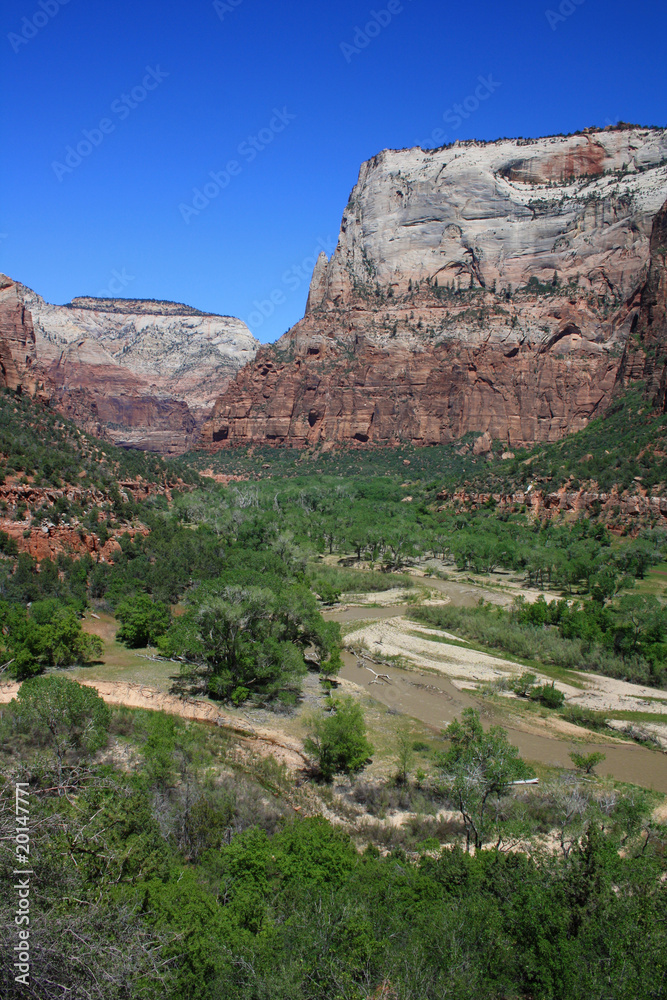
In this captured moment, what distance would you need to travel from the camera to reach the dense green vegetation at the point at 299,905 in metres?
6.03

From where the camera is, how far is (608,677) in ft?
96.4

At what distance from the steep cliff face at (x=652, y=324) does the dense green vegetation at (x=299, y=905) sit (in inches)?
3011

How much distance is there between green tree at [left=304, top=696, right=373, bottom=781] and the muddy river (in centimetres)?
514

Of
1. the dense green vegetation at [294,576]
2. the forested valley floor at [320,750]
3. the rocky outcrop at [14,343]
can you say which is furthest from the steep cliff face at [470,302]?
the rocky outcrop at [14,343]

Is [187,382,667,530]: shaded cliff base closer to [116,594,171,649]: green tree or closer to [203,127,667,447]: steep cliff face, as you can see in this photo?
[203,127,667,447]: steep cliff face

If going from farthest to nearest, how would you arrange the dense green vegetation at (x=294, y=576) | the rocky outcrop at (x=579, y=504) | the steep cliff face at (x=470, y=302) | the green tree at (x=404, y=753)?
the steep cliff face at (x=470, y=302)
the rocky outcrop at (x=579, y=504)
the dense green vegetation at (x=294, y=576)
the green tree at (x=404, y=753)

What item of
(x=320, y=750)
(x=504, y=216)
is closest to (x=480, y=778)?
(x=320, y=750)

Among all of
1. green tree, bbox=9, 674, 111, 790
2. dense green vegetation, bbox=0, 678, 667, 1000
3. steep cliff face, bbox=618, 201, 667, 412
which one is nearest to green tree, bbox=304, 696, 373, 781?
dense green vegetation, bbox=0, 678, 667, 1000

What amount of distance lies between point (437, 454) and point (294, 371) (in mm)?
35823

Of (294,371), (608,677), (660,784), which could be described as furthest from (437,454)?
(660,784)

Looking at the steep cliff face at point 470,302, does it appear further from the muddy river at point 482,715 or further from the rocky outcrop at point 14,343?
the muddy river at point 482,715

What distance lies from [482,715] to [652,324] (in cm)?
7489

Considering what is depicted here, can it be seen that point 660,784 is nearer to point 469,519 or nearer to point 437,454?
point 469,519

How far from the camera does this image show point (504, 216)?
12612cm
